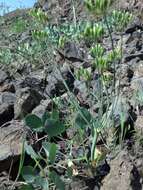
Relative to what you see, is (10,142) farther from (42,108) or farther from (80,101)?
(80,101)

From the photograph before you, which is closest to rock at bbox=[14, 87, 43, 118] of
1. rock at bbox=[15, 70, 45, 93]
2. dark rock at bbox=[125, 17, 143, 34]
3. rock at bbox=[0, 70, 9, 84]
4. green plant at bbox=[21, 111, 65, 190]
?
rock at bbox=[15, 70, 45, 93]

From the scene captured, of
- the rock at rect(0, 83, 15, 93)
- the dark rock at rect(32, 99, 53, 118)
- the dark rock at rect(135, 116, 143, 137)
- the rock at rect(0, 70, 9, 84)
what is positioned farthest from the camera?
the rock at rect(0, 70, 9, 84)

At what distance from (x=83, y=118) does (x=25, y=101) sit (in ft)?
3.07

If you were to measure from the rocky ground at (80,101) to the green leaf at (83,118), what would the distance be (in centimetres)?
25

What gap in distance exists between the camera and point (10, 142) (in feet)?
12.9

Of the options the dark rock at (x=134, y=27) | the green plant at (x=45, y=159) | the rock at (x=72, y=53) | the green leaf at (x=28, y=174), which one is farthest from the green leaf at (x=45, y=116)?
the dark rock at (x=134, y=27)

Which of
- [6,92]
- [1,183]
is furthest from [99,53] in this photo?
[6,92]

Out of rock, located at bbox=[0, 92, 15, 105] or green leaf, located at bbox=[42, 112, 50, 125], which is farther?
rock, located at bbox=[0, 92, 15, 105]

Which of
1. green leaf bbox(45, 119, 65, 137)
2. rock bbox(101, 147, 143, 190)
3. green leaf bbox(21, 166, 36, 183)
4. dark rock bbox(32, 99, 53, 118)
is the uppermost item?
green leaf bbox(45, 119, 65, 137)

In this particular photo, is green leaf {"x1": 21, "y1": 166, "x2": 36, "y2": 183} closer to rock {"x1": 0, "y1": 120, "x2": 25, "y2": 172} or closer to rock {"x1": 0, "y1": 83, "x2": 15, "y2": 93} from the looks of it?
rock {"x1": 0, "y1": 120, "x2": 25, "y2": 172}

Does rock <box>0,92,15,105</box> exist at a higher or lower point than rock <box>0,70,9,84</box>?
lower

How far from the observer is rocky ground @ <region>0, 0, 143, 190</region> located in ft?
11.3

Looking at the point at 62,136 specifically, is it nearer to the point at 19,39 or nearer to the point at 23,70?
the point at 23,70

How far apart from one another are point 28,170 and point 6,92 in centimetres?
183
